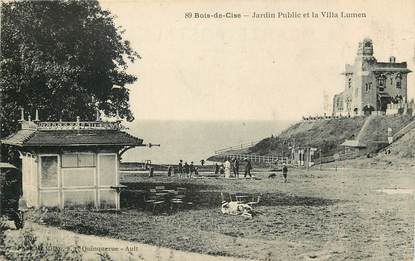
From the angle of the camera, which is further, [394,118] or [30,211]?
[394,118]

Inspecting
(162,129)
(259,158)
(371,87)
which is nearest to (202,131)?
(162,129)

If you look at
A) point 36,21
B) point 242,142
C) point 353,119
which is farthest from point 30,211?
point 353,119

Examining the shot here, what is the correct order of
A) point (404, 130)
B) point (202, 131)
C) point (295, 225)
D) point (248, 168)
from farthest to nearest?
point (248, 168) < point (404, 130) < point (202, 131) < point (295, 225)

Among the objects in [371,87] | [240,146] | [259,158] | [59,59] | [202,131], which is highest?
[371,87]

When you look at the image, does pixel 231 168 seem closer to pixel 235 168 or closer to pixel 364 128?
pixel 235 168

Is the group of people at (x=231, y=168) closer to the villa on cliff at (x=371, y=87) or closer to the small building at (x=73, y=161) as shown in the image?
the villa on cliff at (x=371, y=87)

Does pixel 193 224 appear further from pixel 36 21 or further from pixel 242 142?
pixel 36 21
